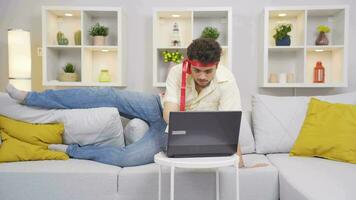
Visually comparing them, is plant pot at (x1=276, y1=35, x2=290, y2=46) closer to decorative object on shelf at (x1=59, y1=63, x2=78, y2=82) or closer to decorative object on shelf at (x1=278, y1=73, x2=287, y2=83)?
decorative object on shelf at (x1=278, y1=73, x2=287, y2=83)

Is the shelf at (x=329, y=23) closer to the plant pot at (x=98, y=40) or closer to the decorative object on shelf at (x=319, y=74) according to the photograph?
the decorative object on shelf at (x=319, y=74)

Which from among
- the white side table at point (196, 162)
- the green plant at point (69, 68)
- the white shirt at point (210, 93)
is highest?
the green plant at point (69, 68)

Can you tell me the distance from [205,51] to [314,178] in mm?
846

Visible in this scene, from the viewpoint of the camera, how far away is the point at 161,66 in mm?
3082

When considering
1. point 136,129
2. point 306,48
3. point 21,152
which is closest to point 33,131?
point 21,152

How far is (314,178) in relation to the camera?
172cm

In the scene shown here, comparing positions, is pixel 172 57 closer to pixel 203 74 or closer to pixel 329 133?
pixel 203 74

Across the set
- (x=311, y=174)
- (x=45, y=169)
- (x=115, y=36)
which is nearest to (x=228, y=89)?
(x=311, y=174)

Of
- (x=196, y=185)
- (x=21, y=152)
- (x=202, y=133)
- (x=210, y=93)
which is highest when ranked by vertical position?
(x=210, y=93)

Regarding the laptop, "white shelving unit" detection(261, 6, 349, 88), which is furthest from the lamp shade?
"white shelving unit" detection(261, 6, 349, 88)

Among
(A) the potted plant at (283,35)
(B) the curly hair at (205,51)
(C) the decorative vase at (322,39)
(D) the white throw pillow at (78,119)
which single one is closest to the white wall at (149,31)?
(A) the potted plant at (283,35)

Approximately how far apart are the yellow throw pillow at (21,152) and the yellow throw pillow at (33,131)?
0.11 ft

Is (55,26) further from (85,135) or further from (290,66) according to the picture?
→ (290,66)

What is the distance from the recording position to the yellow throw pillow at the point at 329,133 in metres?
2.11
